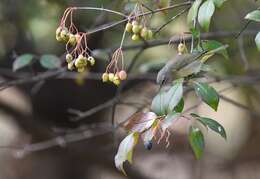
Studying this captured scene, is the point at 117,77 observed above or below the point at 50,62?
above

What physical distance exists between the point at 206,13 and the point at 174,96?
163mm

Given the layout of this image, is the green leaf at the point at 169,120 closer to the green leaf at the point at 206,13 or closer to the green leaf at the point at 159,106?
the green leaf at the point at 159,106

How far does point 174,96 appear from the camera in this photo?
1.05 m

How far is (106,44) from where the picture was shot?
10.6 feet

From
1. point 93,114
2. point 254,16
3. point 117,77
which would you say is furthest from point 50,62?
point 93,114

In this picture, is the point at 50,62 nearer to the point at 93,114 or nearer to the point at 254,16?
the point at 254,16

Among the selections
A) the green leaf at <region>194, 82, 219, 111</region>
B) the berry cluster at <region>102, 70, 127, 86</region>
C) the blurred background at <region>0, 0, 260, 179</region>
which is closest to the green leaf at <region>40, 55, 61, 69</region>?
the blurred background at <region>0, 0, 260, 179</region>

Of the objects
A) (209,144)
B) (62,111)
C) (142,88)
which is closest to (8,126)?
(62,111)

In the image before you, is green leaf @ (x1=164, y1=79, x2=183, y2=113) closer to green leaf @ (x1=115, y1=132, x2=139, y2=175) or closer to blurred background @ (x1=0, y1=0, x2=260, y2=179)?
green leaf @ (x1=115, y1=132, x2=139, y2=175)

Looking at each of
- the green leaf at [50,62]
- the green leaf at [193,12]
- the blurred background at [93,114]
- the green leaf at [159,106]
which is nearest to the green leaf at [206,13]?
the green leaf at [193,12]

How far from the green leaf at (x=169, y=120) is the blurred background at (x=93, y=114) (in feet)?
4.62

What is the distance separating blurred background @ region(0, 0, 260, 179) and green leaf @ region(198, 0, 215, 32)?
1.33 metres

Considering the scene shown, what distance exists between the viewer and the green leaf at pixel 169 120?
998 millimetres

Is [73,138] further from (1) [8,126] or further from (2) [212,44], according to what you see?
(2) [212,44]
